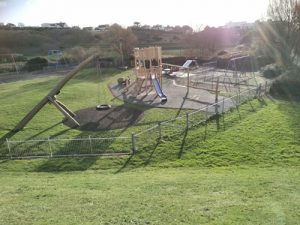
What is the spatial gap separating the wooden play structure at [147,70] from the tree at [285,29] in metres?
17.9

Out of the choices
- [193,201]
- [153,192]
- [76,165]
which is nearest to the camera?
[193,201]

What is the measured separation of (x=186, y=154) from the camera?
1387cm

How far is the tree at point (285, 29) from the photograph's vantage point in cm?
3691

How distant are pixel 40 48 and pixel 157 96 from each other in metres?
64.3

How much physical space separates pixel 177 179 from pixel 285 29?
33405mm

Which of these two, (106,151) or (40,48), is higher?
(40,48)

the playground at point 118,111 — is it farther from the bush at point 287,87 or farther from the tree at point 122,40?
the tree at point 122,40

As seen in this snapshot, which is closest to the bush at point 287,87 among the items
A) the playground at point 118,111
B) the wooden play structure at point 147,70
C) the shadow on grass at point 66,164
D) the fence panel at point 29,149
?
the playground at point 118,111

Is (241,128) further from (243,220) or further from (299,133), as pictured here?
(243,220)

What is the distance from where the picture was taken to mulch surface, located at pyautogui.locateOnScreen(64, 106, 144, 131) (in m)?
17.6

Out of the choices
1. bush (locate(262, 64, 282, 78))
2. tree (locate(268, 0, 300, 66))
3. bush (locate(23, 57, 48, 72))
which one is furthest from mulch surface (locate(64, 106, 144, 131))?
bush (locate(23, 57, 48, 72))

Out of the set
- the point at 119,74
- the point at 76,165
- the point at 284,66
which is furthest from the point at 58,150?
the point at 284,66

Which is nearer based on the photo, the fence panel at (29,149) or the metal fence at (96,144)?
the metal fence at (96,144)

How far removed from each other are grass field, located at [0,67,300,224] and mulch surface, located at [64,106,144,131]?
798mm
